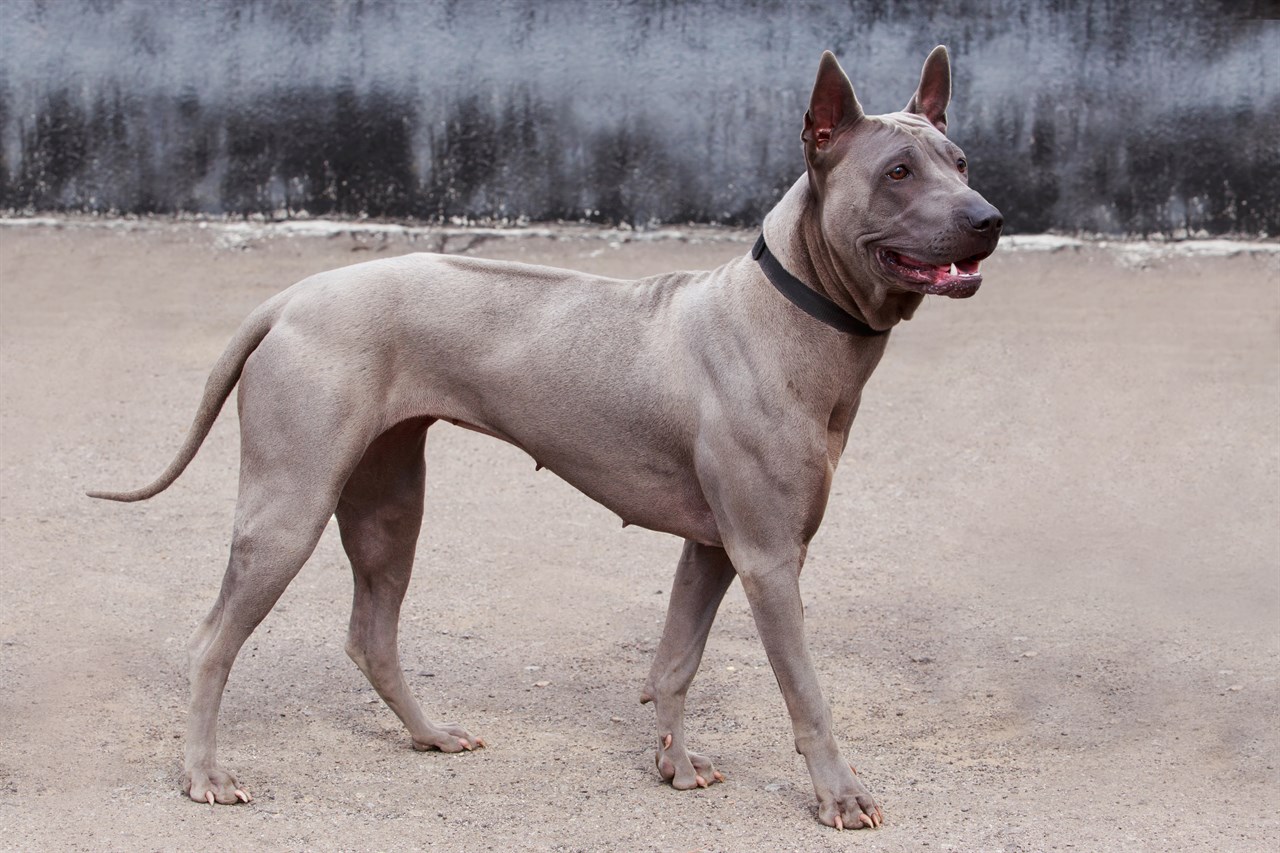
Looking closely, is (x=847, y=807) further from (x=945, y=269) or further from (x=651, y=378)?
(x=945, y=269)

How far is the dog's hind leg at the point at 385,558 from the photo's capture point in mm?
4980

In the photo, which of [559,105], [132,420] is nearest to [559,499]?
[132,420]

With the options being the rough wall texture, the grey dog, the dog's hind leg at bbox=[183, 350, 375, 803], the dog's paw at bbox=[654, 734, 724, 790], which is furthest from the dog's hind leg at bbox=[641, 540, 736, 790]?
the rough wall texture

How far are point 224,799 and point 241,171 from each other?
6384 mm

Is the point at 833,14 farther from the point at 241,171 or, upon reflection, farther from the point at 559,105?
the point at 241,171

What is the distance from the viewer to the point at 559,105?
1012 cm

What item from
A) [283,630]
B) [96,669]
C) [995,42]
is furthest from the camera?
[995,42]

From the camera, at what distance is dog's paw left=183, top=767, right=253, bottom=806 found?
454cm

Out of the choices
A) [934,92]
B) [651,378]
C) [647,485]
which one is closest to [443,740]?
[647,485]

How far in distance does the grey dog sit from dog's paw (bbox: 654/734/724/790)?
0.48 m

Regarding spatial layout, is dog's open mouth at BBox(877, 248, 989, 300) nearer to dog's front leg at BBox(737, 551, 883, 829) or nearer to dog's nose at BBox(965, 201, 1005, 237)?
dog's nose at BBox(965, 201, 1005, 237)

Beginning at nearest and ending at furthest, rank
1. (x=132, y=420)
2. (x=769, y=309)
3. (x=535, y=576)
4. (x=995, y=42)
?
(x=769, y=309) → (x=535, y=576) → (x=132, y=420) → (x=995, y=42)

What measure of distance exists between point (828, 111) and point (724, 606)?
10.0 ft

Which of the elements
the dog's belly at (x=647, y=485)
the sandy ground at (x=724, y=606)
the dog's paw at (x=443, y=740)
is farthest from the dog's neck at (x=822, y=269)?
the dog's paw at (x=443, y=740)
